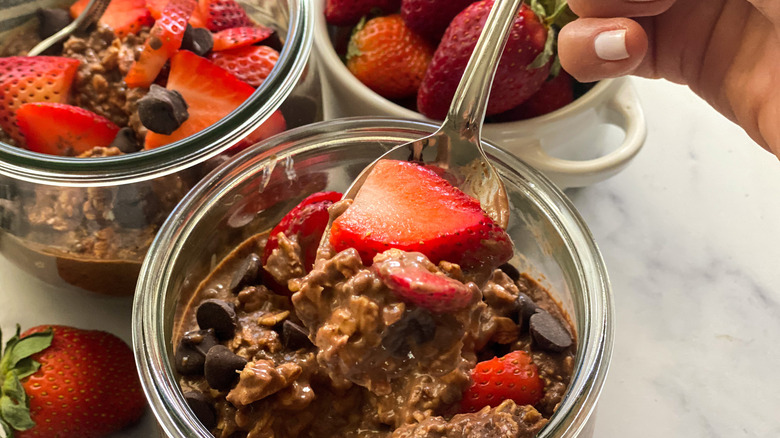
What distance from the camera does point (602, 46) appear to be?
130 centimetres

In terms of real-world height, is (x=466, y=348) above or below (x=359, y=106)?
below

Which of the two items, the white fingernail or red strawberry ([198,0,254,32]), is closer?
the white fingernail

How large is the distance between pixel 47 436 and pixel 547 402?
797 millimetres

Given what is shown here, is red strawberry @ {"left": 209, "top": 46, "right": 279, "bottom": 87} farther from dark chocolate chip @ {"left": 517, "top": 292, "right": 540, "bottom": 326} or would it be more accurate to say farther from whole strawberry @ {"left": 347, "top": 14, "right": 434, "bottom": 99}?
dark chocolate chip @ {"left": 517, "top": 292, "right": 540, "bottom": 326}

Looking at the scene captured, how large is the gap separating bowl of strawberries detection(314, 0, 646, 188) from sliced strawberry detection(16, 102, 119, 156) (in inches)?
17.6

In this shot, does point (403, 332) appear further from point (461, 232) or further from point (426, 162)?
point (426, 162)

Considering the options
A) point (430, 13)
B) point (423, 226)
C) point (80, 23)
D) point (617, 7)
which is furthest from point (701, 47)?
point (80, 23)

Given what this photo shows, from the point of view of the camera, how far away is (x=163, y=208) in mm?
1307

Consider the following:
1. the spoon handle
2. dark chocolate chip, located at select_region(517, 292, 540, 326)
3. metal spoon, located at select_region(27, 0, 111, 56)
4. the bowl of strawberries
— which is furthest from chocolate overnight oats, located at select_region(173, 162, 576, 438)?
metal spoon, located at select_region(27, 0, 111, 56)

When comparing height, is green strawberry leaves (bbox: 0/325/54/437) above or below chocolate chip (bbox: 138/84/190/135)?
below

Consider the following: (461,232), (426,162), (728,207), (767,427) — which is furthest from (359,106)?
(767,427)

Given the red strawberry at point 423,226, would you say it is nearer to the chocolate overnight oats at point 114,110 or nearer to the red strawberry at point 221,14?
the chocolate overnight oats at point 114,110

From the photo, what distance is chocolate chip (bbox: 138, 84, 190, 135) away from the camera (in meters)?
1.30

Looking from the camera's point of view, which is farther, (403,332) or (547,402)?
(547,402)
